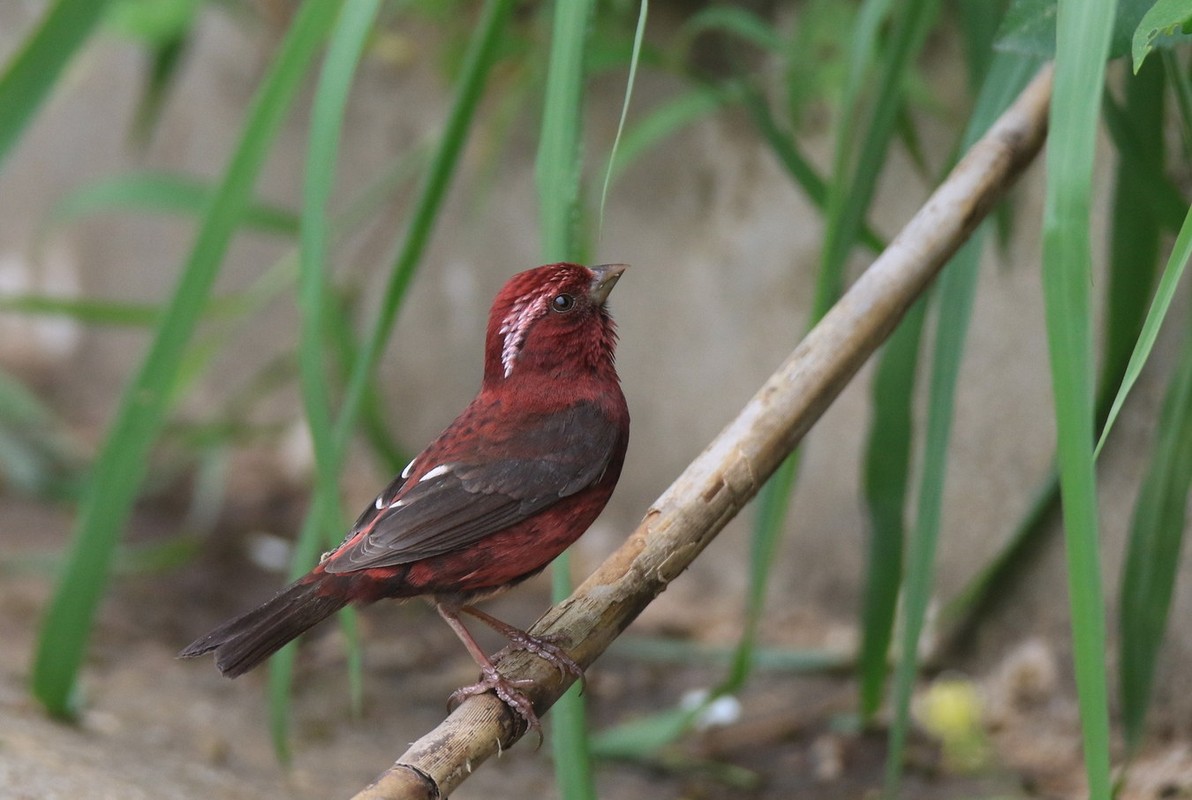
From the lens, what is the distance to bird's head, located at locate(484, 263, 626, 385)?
1.22 metres

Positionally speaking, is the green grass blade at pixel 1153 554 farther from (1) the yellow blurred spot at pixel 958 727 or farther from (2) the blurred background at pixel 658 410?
(1) the yellow blurred spot at pixel 958 727

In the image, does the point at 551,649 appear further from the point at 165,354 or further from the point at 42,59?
the point at 42,59

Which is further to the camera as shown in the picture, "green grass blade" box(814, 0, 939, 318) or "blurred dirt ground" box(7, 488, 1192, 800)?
"blurred dirt ground" box(7, 488, 1192, 800)

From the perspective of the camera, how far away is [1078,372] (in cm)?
93

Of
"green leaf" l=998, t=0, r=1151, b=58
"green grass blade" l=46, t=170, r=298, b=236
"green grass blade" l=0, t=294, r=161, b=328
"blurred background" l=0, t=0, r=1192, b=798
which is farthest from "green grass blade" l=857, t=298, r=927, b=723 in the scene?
"green grass blade" l=0, t=294, r=161, b=328

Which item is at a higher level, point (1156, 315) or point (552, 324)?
point (552, 324)

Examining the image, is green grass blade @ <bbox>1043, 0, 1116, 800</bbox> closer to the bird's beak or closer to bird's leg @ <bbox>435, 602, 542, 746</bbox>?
→ the bird's beak

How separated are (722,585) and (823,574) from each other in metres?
0.36

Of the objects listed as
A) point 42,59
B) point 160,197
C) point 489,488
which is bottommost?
point 489,488

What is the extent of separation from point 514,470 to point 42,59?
0.94 m

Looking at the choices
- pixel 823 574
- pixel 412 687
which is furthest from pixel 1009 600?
pixel 412 687

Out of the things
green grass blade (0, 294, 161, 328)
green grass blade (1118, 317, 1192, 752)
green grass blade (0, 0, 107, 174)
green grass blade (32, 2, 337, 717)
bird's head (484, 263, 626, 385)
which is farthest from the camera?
green grass blade (0, 294, 161, 328)

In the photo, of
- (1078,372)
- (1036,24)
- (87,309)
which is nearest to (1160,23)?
(1036,24)

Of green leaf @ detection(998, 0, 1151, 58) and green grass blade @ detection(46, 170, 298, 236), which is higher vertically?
green grass blade @ detection(46, 170, 298, 236)
